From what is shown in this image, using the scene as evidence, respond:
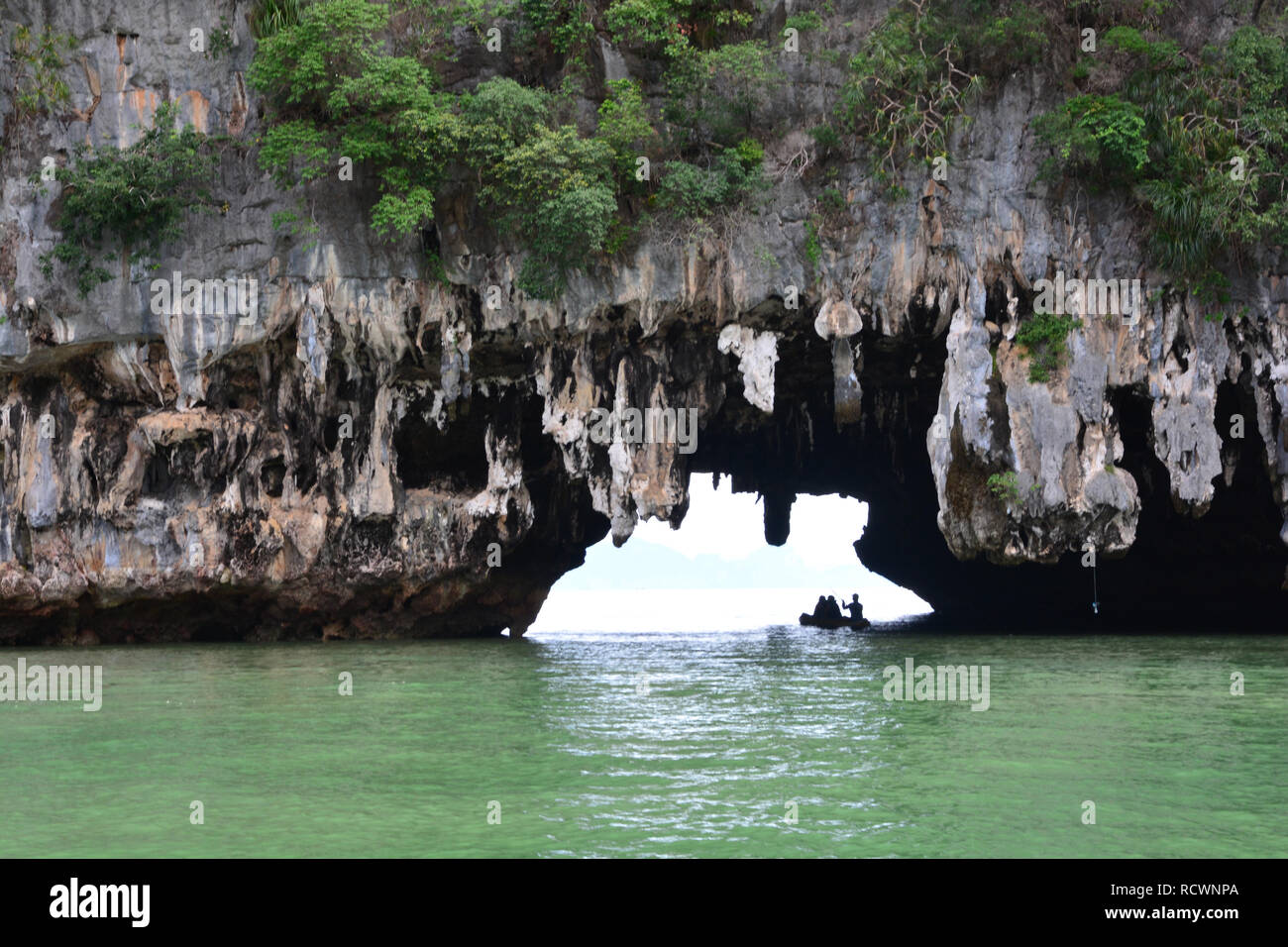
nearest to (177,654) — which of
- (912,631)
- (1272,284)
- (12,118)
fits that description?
(12,118)

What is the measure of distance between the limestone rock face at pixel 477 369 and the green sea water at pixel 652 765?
574 cm

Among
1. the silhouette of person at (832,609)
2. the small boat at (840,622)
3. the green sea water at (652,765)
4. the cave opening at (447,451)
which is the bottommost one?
the small boat at (840,622)

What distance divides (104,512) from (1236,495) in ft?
79.4

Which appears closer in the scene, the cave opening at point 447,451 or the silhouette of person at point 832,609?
the cave opening at point 447,451

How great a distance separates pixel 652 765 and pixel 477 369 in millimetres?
16557

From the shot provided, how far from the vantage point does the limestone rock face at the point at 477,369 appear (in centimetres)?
2192

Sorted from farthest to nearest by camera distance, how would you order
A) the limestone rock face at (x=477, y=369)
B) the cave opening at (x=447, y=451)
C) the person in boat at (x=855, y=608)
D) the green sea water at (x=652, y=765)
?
the person in boat at (x=855, y=608) → the cave opening at (x=447, y=451) → the limestone rock face at (x=477, y=369) → the green sea water at (x=652, y=765)

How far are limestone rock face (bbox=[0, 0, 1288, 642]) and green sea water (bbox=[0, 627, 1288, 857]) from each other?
18.8 ft

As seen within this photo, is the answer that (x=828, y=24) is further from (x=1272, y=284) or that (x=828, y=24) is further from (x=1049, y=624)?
(x=1049, y=624)

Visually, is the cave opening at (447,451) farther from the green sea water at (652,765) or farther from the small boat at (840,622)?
the small boat at (840,622)

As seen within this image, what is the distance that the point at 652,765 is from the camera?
33.6 feet

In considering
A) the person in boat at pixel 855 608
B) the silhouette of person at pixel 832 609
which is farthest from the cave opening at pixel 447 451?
the person in boat at pixel 855 608

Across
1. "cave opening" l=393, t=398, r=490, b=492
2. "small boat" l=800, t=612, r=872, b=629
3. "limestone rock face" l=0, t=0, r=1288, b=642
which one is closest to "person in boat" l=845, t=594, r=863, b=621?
"small boat" l=800, t=612, r=872, b=629

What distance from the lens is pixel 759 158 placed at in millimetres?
23422
